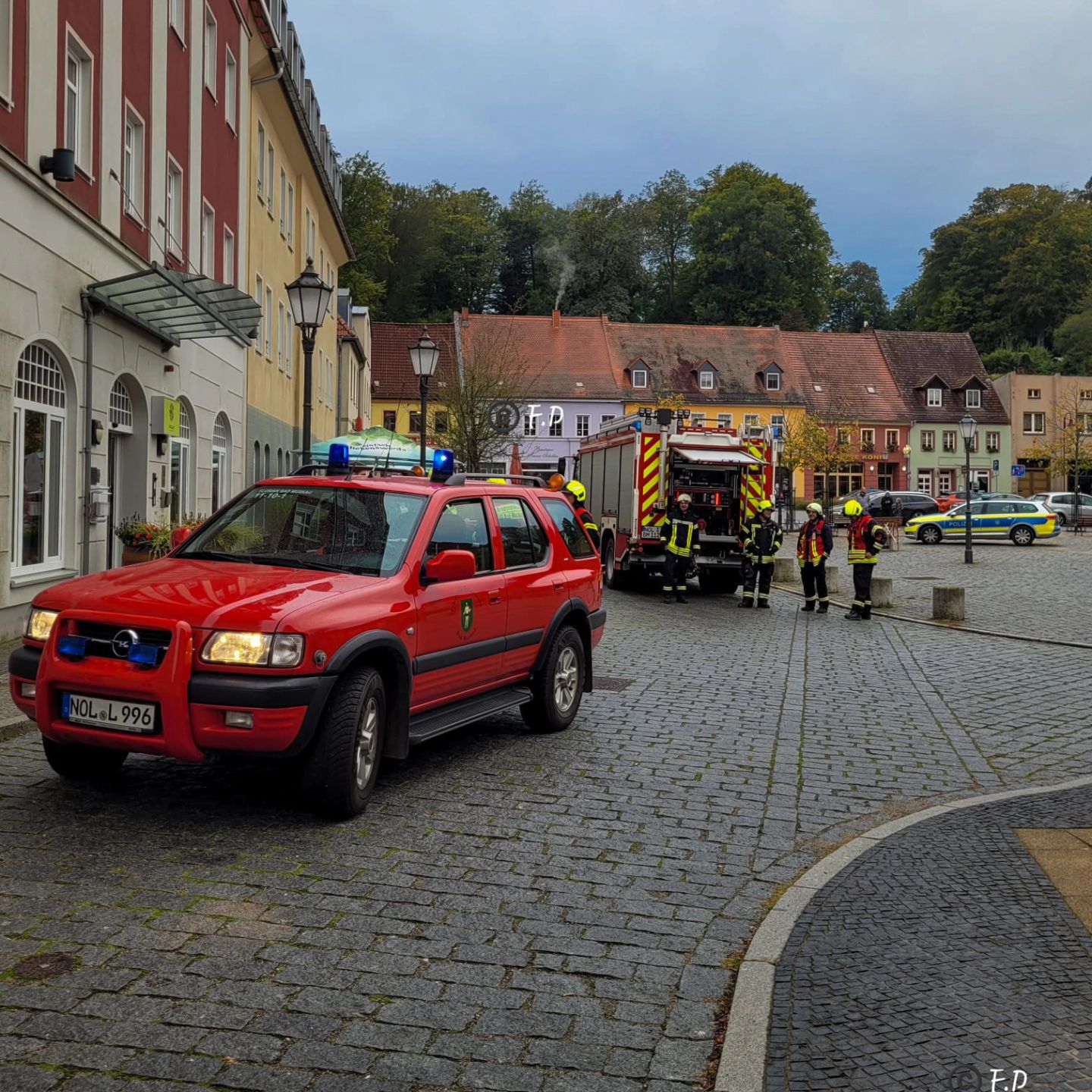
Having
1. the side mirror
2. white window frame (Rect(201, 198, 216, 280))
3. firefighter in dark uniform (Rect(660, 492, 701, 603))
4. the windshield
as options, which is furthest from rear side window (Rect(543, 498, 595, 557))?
white window frame (Rect(201, 198, 216, 280))

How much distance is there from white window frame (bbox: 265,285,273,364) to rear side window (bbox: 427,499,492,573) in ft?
72.8

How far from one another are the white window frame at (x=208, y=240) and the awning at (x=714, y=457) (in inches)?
355

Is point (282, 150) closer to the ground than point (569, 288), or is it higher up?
closer to the ground

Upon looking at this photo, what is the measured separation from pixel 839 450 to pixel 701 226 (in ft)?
99.9

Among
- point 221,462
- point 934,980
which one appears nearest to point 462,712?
point 934,980

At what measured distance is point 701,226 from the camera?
8562 cm

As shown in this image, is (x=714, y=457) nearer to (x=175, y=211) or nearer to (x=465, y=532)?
(x=175, y=211)

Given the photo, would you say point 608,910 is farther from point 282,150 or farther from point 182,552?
point 282,150

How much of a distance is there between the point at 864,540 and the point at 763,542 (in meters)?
2.26

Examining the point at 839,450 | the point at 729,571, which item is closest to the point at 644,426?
the point at 729,571

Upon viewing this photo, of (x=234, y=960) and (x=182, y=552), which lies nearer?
(x=234, y=960)

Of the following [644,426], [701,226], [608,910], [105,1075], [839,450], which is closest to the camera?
[105,1075]

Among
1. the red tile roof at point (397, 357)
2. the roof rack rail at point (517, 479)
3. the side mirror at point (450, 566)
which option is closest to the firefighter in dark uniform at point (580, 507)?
the roof rack rail at point (517, 479)

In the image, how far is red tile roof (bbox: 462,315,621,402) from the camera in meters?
69.9
